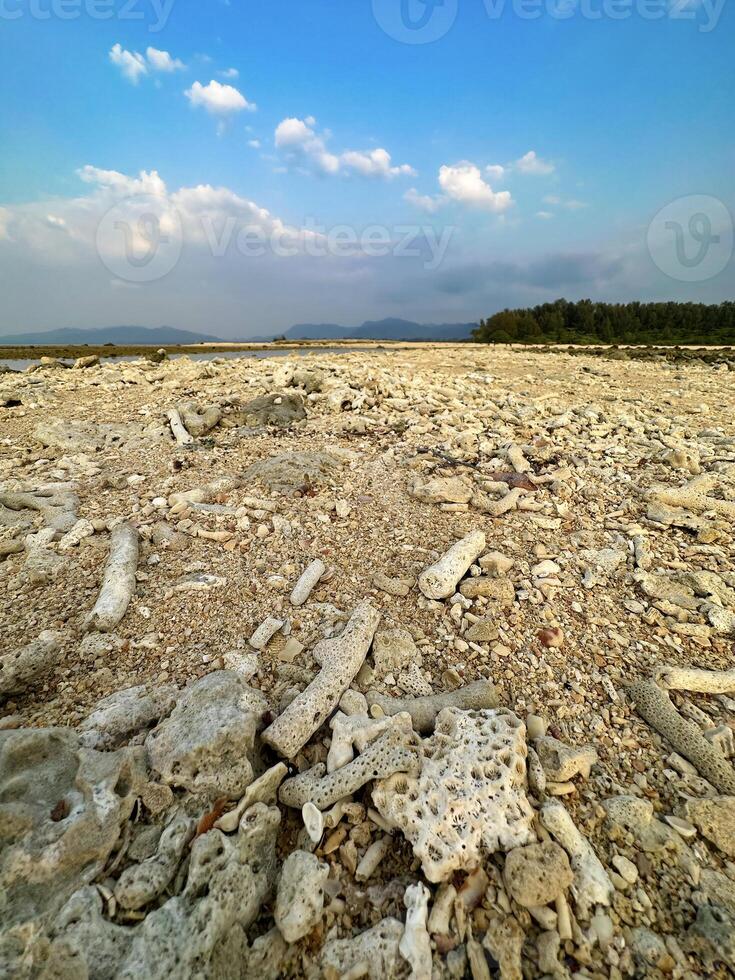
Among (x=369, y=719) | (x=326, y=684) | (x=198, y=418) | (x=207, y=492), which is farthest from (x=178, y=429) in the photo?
(x=369, y=719)

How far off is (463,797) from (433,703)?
77 centimetres

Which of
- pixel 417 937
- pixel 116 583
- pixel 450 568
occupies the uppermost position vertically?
pixel 450 568

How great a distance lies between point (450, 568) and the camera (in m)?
4.38

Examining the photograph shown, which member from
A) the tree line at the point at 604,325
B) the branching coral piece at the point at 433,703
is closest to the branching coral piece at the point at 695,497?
the branching coral piece at the point at 433,703

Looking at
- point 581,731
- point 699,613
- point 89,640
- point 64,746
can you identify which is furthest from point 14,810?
point 699,613

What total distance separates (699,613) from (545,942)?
309 cm

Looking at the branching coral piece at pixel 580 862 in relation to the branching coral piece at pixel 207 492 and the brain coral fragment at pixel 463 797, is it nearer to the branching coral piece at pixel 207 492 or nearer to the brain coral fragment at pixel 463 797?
the brain coral fragment at pixel 463 797

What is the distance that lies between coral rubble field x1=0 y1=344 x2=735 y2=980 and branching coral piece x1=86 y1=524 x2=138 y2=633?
26mm

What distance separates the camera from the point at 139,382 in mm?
13172

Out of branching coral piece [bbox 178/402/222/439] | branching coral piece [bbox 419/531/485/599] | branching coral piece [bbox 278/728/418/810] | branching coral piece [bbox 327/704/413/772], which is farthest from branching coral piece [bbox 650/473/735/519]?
branching coral piece [bbox 178/402/222/439]

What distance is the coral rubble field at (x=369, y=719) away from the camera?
198 centimetres

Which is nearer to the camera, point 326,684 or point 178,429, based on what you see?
point 326,684

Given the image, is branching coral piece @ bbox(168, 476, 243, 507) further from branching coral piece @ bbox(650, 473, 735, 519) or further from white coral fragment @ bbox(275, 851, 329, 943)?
branching coral piece @ bbox(650, 473, 735, 519)

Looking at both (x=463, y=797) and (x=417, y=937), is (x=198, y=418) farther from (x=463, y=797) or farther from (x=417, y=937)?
(x=417, y=937)
